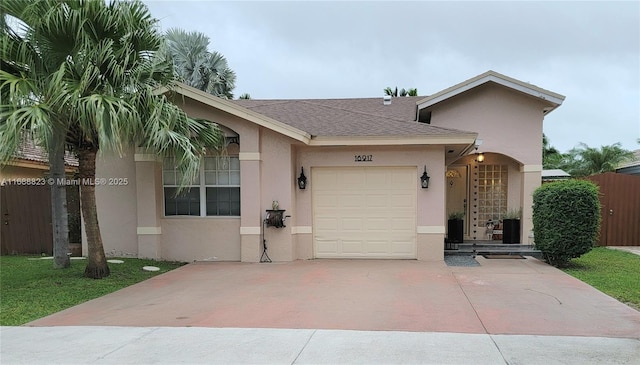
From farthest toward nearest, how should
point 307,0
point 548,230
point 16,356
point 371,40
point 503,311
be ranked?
1. point 371,40
2. point 307,0
3. point 548,230
4. point 503,311
5. point 16,356

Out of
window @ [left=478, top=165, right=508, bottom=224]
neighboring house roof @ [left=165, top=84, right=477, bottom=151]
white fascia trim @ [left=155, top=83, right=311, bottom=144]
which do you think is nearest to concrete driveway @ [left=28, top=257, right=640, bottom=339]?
neighboring house roof @ [left=165, top=84, right=477, bottom=151]

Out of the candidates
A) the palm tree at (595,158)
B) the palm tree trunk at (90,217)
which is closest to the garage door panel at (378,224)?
the palm tree trunk at (90,217)

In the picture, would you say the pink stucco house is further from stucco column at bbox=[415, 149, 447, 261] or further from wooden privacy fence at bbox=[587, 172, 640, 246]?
wooden privacy fence at bbox=[587, 172, 640, 246]

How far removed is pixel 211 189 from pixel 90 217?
9.69 feet

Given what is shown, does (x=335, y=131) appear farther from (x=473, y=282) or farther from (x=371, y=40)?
(x=371, y=40)

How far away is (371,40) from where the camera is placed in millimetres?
17562

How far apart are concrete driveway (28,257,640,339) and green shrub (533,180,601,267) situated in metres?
0.59

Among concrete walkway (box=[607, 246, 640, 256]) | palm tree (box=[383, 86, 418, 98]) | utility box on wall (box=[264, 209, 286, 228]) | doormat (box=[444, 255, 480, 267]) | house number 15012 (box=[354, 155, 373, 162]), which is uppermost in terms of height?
palm tree (box=[383, 86, 418, 98])

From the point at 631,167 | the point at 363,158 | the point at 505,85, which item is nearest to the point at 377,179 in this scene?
the point at 363,158

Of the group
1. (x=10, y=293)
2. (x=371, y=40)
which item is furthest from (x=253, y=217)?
(x=371, y=40)

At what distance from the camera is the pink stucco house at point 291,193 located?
33.2 ft

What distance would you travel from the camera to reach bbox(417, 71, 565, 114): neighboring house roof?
11.5 meters

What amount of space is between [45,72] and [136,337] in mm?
5397

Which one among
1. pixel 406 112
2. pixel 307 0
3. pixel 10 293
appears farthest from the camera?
pixel 406 112
